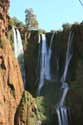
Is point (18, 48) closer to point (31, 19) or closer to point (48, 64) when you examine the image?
point (48, 64)

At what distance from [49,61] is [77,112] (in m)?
9.10

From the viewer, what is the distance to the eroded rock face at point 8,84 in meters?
35.2

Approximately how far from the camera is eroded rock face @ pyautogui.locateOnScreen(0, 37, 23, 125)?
35.2 m

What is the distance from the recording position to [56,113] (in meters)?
43.5

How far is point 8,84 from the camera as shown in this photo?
3747cm

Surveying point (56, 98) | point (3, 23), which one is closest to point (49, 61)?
point (56, 98)

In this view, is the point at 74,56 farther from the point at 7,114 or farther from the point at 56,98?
the point at 7,114

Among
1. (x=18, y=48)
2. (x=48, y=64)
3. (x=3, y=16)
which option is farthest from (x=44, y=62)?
(x=3, y=16)

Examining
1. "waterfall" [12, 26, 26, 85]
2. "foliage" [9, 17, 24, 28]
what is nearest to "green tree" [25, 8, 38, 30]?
"foliage" [9, 17, 24, 28]

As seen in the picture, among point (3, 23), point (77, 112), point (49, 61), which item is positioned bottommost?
point (77, 112)

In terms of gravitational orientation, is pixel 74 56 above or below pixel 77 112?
above

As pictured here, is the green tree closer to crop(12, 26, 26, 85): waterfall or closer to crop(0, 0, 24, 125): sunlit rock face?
crop(12, 26, 26, 85): waterfall

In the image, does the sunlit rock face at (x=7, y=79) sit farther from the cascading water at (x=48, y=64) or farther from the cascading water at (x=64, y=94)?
the cascading water at (x=48, y=64)

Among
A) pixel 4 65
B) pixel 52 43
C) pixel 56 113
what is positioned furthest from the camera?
pixel 52 43
